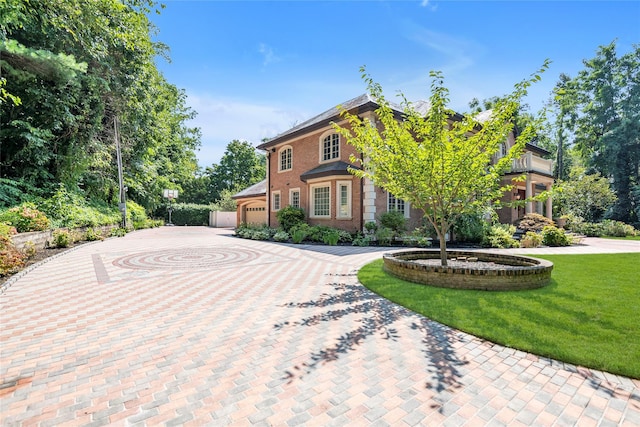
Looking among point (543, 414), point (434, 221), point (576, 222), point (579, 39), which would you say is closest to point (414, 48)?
point (579, 39)

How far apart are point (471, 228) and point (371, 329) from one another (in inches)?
451

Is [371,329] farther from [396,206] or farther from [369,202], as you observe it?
[396,206]

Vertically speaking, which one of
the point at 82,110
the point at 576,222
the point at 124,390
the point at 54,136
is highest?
the point at 82,110

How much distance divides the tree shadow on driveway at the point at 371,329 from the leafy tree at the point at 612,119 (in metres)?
31.8

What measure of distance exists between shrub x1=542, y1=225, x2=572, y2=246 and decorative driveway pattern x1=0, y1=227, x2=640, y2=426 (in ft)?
42.3

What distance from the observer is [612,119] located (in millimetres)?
28594

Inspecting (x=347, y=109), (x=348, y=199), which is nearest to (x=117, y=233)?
(x=348, y=199)

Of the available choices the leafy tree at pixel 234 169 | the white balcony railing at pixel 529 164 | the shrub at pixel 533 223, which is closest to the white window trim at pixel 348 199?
the shrub at pixel 533 223

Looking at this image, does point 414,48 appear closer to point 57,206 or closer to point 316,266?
point 316,266

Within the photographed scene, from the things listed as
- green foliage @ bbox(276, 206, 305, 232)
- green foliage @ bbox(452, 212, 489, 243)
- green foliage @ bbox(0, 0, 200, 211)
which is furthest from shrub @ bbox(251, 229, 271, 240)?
green foliage @ bbox(452, 212, 489, 243)

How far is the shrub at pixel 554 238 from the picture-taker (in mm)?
13625

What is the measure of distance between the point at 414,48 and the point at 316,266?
8920mm

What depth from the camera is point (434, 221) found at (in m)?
7.22

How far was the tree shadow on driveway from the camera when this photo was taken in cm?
299
